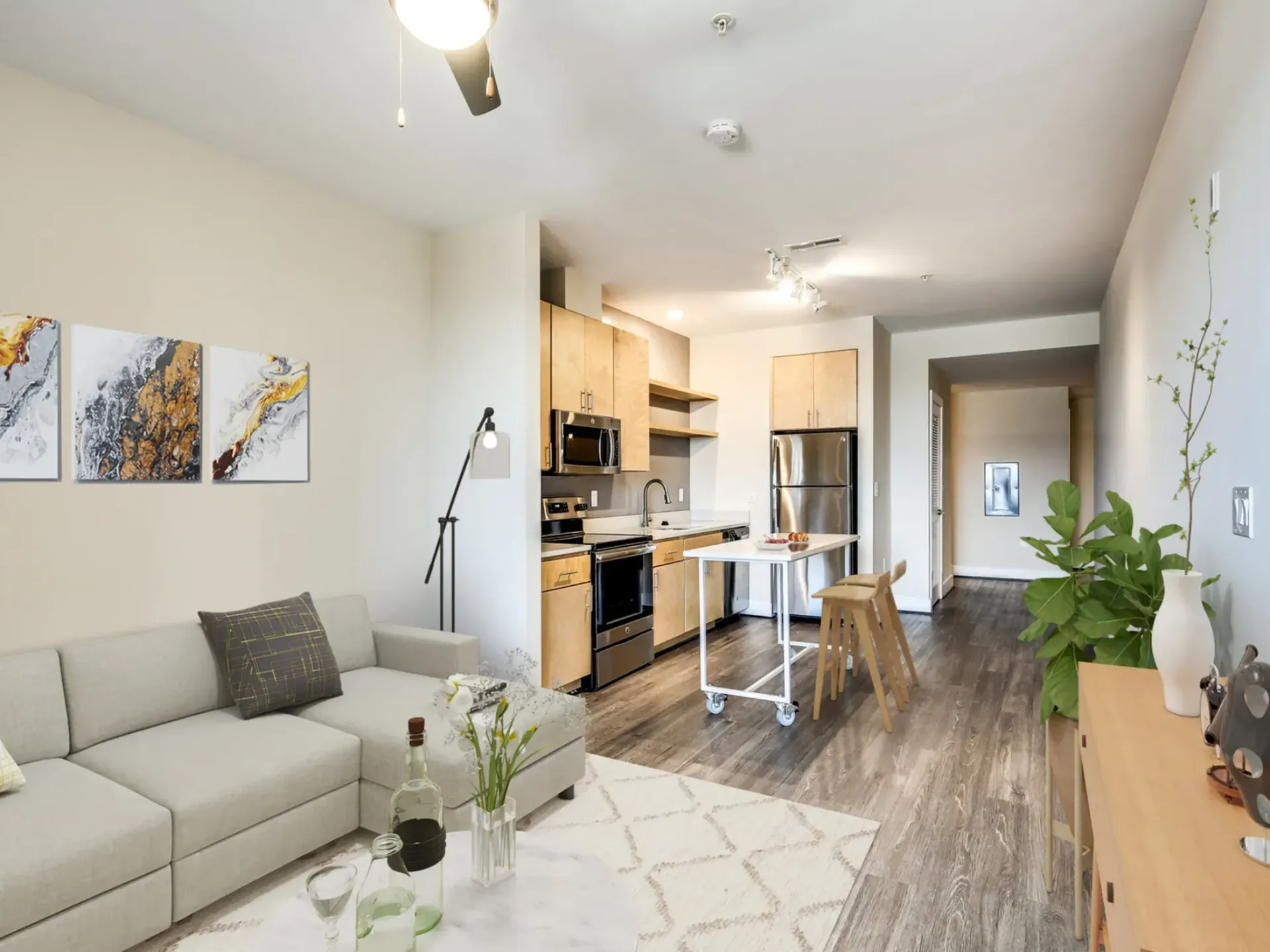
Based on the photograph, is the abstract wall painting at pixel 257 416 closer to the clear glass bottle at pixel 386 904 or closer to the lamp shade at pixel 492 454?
the lamp shade at pixel 492 454

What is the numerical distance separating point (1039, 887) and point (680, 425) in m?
4.85

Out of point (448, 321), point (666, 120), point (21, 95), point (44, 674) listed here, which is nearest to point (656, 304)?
point (448, 321)

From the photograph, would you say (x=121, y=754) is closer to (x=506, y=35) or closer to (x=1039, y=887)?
(x=506, y=35)

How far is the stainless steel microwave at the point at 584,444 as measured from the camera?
4.33 metres

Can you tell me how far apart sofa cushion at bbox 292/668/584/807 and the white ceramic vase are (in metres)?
1.63

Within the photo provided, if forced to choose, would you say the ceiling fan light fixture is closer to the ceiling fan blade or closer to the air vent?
the ceiling fan blade

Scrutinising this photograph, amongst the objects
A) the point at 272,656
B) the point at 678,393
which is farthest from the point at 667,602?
the point at 272,656

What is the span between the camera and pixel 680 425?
663 centimetres

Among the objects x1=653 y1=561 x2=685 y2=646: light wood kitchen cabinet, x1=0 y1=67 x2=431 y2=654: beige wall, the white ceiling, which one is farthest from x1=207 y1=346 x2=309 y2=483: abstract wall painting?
x1=653 y1=561 x2=685 y2=646: light wood kitchen cabinet

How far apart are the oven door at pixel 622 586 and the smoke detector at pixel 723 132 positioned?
2412 millimetres

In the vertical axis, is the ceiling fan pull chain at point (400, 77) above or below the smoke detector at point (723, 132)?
above

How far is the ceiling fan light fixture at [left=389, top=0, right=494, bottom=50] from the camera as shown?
4.81 feet

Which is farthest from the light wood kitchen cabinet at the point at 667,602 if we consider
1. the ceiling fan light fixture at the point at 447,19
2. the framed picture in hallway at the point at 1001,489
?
the framed picture in hallway at the point at 1001,489

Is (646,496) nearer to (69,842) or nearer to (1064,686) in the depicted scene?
(1064,686)
